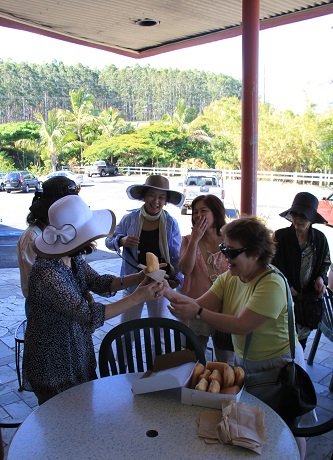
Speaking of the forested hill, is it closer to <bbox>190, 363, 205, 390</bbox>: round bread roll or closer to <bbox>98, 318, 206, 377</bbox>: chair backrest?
<bbox>98, 318, 206, 377</bbox>: chair backrest

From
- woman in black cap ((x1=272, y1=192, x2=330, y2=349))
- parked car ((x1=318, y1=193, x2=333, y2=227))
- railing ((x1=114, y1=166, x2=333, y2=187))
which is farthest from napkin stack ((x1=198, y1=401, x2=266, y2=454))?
railing ((x1=114, y1=166, x2=333, y2=187))

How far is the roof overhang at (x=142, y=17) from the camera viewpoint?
4820 mm

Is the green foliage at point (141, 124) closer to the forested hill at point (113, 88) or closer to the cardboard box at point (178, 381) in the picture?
the forested hill at point (113, 88)

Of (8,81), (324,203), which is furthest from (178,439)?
(8,81)

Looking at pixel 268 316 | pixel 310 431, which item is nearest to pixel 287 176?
pixel 268 316

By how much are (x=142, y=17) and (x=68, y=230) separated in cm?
429

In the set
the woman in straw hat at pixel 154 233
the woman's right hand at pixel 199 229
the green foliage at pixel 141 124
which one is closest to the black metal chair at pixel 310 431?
the woman's right hand at pixel 199 229

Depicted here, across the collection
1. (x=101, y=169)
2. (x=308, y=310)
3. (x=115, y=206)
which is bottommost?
(x=115, y=206)

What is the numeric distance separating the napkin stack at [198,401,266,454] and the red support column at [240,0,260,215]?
321 centimetres

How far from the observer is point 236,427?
151 centimetres

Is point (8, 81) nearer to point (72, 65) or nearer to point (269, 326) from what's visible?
point (72, 65)

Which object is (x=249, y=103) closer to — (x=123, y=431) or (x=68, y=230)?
(x=68, y=230)

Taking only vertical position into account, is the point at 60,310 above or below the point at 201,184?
below

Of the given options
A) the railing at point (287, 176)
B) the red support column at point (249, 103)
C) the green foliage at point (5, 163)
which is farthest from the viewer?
the green foliage at point (5, 163)
